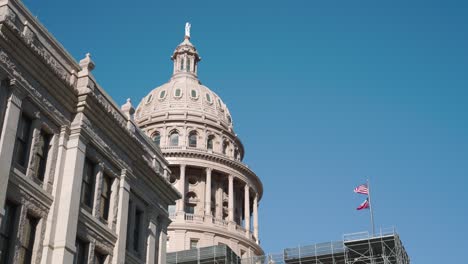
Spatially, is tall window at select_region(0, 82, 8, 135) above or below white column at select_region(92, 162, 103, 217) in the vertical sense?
above

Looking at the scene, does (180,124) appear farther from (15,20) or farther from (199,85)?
(15,20)

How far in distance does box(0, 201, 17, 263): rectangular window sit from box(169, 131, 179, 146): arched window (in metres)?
55.6

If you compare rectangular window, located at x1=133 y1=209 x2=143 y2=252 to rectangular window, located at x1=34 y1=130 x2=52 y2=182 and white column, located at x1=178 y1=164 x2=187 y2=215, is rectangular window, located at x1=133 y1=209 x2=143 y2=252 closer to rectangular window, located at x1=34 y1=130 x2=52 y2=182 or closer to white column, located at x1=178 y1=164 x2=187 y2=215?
rectangular window, located at x1=34 y1=130 x2=52 y2=182

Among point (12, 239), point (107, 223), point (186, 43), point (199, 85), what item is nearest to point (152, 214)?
point (107, 223)

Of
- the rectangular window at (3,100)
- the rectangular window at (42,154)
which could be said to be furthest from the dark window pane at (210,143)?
the rectangular window at (3,100)

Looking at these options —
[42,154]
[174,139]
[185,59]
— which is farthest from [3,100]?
[185,59]

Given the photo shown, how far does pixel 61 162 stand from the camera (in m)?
28.5

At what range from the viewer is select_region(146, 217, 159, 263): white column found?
34.4 metres

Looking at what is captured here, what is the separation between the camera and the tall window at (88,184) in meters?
29.5

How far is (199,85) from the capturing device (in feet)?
296

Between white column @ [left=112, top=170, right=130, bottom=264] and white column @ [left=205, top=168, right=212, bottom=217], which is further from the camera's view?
white column @ [left=205, top=168, right=212, bottom=217]

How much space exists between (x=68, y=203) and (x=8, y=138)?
3.71 metres

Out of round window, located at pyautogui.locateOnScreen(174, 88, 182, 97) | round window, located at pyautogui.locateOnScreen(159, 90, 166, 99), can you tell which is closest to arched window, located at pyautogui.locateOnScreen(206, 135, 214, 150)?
round window, located at pyautogui.locateOnScreen(174, 88, 182, 97)

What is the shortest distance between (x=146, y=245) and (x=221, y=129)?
164 ft
